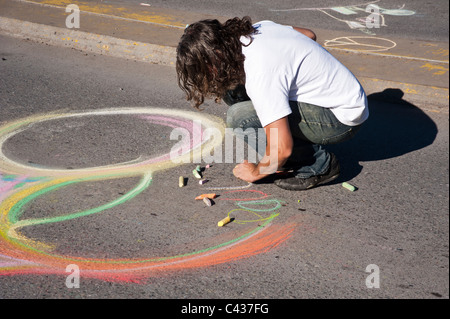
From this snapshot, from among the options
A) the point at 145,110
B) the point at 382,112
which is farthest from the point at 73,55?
the point at 382,112

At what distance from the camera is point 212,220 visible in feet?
9.37

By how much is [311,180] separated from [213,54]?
3.50ft

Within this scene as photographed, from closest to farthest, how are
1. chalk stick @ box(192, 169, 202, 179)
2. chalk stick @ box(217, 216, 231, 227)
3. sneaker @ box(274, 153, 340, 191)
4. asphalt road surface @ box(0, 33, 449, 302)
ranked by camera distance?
asphalt road surface @ box(0, 33, 449, 302)
chalk stick @ box(217, 216, 231, 227)
sneaker @ box(274, 153, 340, 191)
chalk stick @ box(192, 169, 202, 179)

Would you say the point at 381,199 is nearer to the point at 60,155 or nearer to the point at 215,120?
the point at 215,120

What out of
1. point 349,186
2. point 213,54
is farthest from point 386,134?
point 213,54

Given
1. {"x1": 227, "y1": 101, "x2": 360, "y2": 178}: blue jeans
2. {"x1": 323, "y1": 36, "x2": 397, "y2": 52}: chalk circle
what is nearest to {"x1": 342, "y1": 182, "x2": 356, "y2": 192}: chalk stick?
{"x1": 227, "y1": 101, "x2": 360, "y2": 178}: blue jeans

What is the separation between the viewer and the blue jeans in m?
2.92

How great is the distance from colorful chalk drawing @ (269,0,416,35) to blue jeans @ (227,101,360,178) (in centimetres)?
386

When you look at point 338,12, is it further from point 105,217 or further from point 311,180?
point 105,217

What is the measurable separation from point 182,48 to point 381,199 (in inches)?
59.1

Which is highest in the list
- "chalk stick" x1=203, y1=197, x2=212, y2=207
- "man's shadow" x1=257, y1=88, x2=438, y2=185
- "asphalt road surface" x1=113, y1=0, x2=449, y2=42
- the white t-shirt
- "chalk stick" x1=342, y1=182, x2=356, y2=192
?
"asphalt road surface" x1=113, y1=0, x2=449, y2=42

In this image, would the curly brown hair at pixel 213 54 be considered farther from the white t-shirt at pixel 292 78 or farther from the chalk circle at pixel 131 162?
the chalk circle at pixel 131 162

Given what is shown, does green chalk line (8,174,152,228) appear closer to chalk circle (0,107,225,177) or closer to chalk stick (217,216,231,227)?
chalk circle (0,107,225,177)

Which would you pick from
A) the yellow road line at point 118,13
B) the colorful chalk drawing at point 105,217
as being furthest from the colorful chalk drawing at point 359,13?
the colorful chalk drawing at point 105,217
